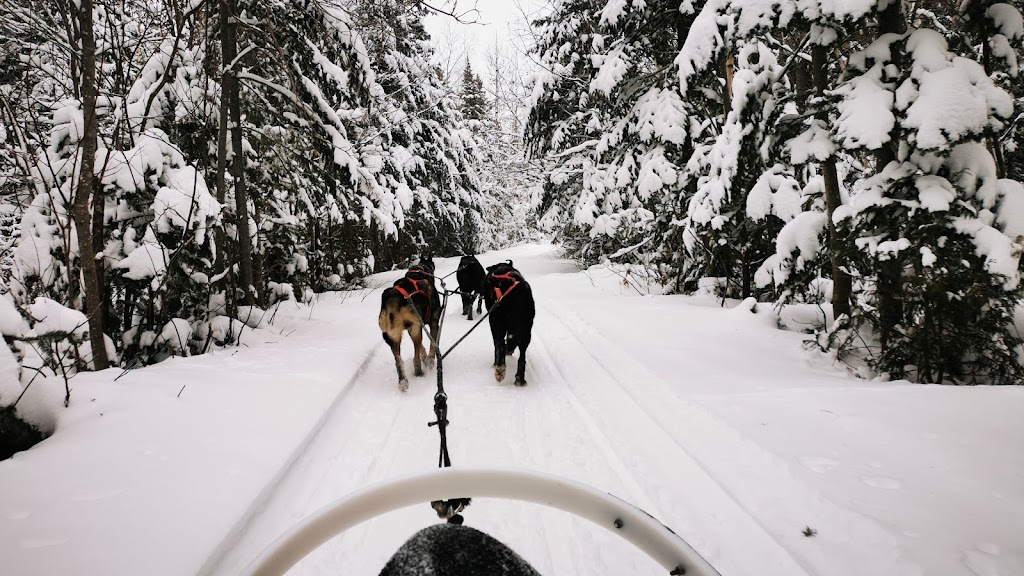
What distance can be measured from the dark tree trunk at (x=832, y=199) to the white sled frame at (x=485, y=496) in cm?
501

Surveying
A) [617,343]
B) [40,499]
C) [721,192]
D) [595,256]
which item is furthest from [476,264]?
[595,256]

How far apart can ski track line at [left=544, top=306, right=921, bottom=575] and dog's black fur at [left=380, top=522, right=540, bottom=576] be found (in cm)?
185

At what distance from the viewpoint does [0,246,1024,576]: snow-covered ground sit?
2064 millimetres

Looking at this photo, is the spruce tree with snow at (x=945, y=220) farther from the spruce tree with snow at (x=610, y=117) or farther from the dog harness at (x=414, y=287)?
the spruce tree with snow at (x=610, y=117)

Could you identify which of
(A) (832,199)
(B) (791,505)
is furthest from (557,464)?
(A) (832,199)

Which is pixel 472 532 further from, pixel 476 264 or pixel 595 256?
pixel 595 256

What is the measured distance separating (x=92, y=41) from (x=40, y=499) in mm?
3787

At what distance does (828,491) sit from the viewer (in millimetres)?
2451

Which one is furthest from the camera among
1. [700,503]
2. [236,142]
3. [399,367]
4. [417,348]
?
[236,142]

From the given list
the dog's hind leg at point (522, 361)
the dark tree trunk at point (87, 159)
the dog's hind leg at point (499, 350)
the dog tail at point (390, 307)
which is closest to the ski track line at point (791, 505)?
the dog's hind leg at point (522, 361)

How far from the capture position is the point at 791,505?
242cm

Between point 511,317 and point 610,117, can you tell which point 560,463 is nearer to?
point 511,317

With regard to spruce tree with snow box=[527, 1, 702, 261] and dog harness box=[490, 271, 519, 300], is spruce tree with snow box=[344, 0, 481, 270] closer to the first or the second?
spruce tree with snow box=[527, 1, 702, 261]

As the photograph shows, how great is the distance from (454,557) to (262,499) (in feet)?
7.28
